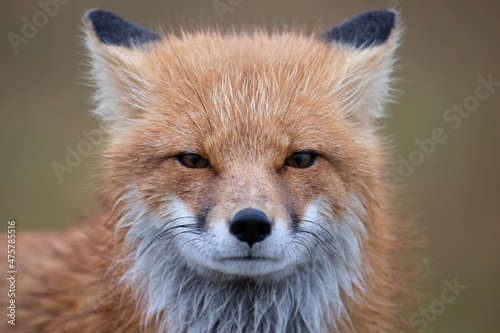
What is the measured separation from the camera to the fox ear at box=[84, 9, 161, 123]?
12.8 feet

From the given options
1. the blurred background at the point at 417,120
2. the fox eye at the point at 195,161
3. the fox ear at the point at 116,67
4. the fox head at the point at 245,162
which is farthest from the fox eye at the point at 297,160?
the blurred background at the point at 417,120

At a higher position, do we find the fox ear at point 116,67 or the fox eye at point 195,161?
the fox ear at point 116,67

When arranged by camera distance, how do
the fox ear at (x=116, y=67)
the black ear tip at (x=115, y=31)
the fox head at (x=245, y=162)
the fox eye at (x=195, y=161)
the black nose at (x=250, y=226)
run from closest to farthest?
the black nose at (x=250, y=226) → the fox head at (x=245, y=162) → the fox eye at (x=195, y=161) → the fox ear at (x=116, y=67) → the black ear tip at (x=115, y=31)

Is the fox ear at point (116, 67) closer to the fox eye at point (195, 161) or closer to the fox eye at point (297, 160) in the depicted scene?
the fox eye at point (195, 161)

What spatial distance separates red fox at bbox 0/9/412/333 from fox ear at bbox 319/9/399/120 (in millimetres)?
12

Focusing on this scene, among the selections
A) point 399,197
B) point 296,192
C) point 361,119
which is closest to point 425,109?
point 399,197

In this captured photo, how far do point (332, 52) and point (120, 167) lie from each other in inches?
67.9

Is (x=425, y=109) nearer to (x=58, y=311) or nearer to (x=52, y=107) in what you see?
(x=52, y=107)

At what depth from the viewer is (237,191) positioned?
3.24 meters

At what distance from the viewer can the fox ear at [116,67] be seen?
3.90 metres

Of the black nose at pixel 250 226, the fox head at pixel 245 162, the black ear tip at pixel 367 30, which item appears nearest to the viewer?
the black nose at pixel 250 226

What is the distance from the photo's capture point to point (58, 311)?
13.7 feet

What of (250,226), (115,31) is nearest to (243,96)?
(250,226)

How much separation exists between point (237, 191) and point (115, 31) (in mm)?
1719
